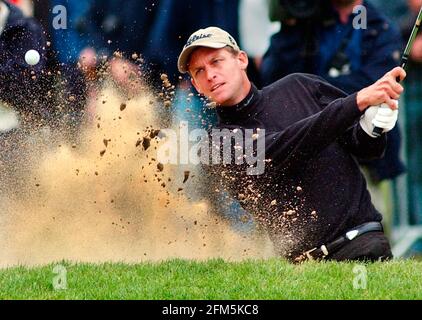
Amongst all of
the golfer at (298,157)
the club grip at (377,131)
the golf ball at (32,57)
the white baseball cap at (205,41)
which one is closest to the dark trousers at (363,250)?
the golfer at (298,157)

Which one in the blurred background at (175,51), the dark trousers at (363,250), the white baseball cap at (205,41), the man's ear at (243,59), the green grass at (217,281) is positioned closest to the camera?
the green grass at (217,281)

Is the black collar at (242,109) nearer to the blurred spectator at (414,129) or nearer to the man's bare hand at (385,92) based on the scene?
the man's bare hand at (385,92)

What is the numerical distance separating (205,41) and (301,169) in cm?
104

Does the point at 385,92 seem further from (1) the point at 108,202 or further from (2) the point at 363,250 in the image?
(1) the point at 108,202

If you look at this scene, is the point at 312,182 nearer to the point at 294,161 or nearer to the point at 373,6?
the point at 294,161

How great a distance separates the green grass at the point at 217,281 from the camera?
605 cm

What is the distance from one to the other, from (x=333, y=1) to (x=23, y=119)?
2.30 metres

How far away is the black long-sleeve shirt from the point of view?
23.1ft

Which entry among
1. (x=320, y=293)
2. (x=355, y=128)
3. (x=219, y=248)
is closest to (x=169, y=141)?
(x=219, y=248)

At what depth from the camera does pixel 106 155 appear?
769 cm

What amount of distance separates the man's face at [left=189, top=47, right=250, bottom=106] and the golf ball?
3.71 ft

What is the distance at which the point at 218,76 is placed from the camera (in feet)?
24.2

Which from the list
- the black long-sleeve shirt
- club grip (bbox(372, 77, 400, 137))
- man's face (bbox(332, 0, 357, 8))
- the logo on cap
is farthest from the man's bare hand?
man's face (bbox(332, 0, 357, 8))
